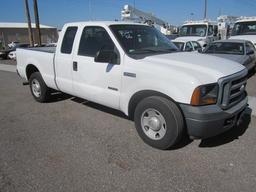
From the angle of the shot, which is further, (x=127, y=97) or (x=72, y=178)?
(x=127, y=97)

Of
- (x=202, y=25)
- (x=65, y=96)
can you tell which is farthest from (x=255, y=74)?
(x=65, y=96)

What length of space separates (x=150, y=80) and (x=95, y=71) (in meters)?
1.27

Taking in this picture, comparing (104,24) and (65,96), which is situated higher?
(104,24)

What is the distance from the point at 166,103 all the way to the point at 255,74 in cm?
885

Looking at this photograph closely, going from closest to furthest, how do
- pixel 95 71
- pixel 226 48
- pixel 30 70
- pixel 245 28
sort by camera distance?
pixel 95 71
pixel 30 70
pixel 226 48
pixel 245 28

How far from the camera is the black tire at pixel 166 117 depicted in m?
3.47

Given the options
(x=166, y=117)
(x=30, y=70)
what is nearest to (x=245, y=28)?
(x=30, y=70)

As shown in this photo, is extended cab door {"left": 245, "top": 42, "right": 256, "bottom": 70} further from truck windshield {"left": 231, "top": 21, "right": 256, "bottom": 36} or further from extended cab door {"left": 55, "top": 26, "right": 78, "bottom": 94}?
extended cab door {"left": 55, "top": 26, "right": 78, "bottom": 94}

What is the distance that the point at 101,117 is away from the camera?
536 centimetres

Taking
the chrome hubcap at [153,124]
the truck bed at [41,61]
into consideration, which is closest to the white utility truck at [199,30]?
the truck bed at [41,61]

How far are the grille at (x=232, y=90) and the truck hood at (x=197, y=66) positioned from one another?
0.09m

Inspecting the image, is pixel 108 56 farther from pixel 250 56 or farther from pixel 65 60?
pixel 250 56

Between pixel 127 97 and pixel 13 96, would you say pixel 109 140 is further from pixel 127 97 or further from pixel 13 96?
pixel 13 96

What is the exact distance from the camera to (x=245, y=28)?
1365cm
